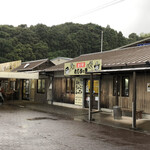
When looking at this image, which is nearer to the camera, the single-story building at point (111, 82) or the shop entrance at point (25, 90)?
the single-story building at point (111, 82)

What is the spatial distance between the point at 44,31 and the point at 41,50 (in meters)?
5.90

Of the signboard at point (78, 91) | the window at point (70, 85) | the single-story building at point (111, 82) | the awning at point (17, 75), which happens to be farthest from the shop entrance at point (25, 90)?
the signboard at point (78, 91)

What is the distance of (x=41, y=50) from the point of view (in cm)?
5266

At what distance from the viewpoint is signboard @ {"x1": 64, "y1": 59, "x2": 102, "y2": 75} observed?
42.2ft

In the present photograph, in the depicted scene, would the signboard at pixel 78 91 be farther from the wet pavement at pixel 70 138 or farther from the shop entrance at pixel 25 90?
the shop entrance at pixel 25 90

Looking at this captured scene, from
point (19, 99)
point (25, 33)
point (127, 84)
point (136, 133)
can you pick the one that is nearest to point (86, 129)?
point (136, 133)

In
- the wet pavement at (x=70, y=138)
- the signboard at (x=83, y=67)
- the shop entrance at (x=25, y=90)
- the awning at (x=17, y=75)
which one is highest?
the signboard at (x=83, y=67)

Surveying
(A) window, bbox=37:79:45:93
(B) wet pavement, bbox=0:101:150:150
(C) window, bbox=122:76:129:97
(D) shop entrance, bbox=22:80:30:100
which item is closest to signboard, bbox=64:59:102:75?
(C) window, bbox=122:76:129:97

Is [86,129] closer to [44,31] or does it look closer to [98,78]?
[98,78]

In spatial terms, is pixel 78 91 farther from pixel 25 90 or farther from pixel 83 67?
pixel 25 90

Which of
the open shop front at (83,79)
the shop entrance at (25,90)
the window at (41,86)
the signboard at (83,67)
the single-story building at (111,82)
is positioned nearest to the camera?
the single-story building at (111,82)

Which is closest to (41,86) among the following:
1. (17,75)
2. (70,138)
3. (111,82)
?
(17,75)

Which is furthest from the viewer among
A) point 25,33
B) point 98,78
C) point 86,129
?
point 25,33

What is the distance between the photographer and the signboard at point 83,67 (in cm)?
1286
